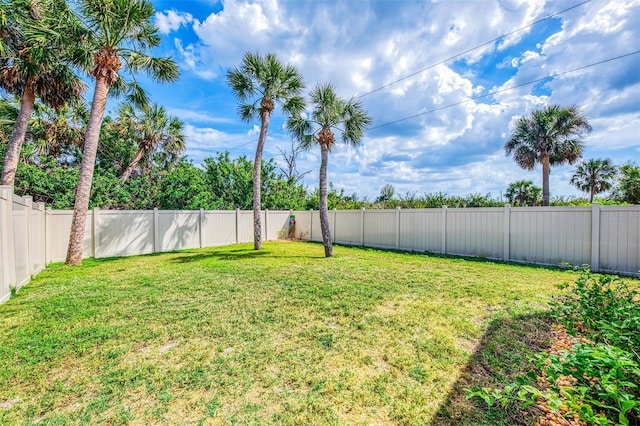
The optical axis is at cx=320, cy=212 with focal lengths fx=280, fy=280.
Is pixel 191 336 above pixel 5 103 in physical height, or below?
below

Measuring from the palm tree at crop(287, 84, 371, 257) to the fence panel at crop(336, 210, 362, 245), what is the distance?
11.1 feet

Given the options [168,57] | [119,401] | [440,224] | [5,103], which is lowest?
[119,401]

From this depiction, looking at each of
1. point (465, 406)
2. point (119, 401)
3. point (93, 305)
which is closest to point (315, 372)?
point (465, 406)

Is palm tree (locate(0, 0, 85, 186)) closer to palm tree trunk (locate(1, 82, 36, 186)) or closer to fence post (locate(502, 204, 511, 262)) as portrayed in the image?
palm tree trunk (locate(1, 82, 36, 186))

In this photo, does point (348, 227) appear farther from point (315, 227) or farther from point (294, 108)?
point (294, 108)

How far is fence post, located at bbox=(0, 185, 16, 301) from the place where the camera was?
431 cm

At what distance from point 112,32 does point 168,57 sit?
4.66 feet

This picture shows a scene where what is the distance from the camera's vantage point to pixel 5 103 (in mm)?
10625

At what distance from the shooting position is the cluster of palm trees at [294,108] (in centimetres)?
880

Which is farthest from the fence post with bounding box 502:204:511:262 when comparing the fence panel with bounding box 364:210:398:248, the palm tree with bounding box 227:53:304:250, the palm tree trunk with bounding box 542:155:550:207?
the palm tree trunk with bounding box 542:155:550:207

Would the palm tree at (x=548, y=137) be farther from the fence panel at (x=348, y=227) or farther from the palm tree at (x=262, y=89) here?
the palm tree at (x=262, y=89)

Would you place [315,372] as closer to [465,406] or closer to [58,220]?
[465,406]

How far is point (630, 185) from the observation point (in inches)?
499

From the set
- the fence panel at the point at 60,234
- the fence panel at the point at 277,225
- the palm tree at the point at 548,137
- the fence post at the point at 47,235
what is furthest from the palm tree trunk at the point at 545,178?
the fence post at the point at 47,235
